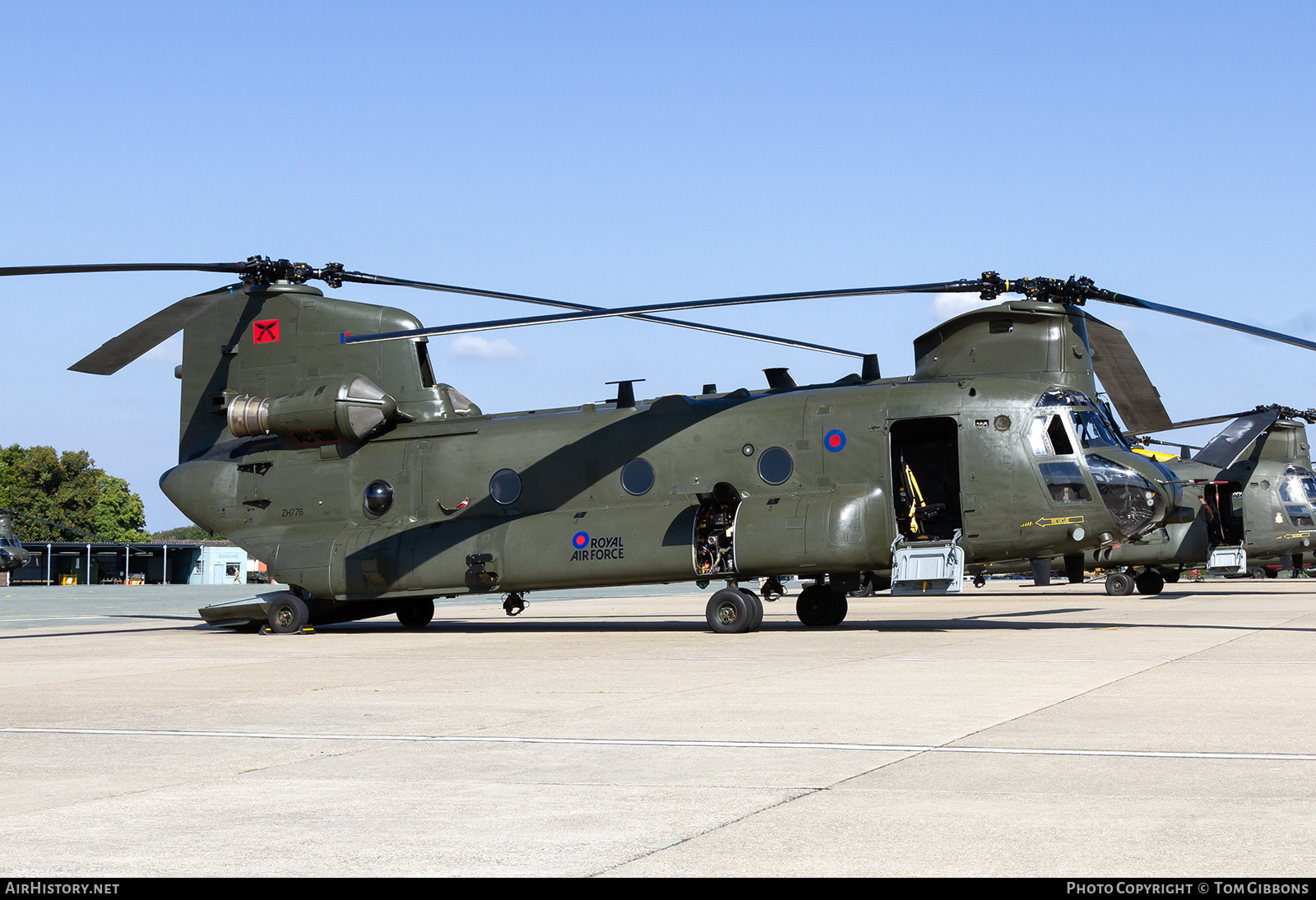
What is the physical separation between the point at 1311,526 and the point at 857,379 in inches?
768

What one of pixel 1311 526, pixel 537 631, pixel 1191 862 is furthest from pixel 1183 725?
pixel 1311 526

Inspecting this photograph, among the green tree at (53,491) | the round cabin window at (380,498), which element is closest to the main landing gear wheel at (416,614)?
the round cabin window at (380,498)

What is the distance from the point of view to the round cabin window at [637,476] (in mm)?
19156

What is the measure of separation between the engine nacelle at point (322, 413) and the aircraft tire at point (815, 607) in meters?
7.68

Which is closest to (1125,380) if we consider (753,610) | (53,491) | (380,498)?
(753,610)

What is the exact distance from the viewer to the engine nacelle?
20.6m

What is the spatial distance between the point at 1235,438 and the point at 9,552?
144ft

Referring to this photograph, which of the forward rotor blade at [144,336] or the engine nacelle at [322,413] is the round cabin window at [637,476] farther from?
the forward rotor blade at [144,336]

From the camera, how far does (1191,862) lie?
165 inches

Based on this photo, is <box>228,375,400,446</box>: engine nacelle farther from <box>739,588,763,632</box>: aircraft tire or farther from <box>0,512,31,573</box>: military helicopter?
<box>0,512,31,573</box>: military helicopter

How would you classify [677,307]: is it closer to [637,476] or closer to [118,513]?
[637,476]

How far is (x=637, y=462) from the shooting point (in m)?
19.3

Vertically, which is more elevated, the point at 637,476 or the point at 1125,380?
the point at 1125,380

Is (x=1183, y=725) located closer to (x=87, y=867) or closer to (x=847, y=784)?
(x=847, y=784)
